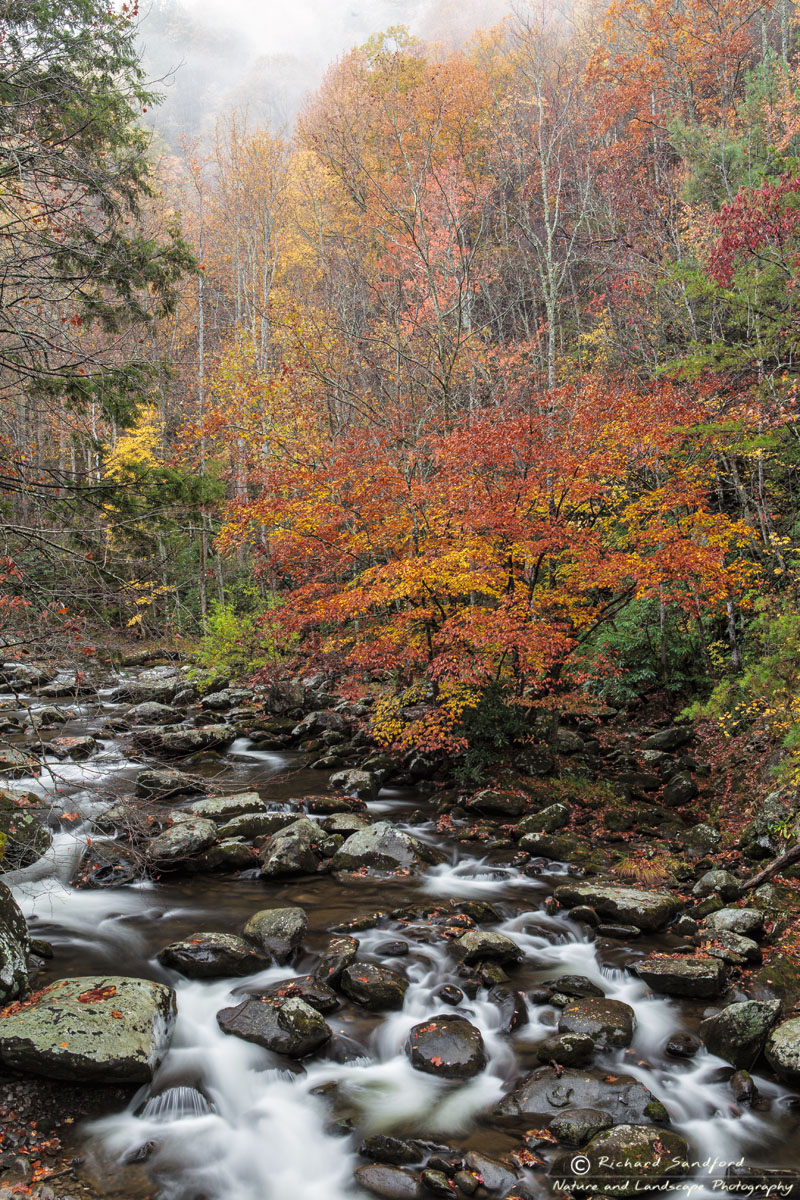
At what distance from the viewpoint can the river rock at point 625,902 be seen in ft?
22.4

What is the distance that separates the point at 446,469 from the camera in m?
9.88

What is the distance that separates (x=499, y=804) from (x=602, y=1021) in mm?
4702

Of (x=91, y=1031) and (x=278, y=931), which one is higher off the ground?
(x=91, y=1031)

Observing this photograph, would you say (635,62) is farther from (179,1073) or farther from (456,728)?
(179,1073)

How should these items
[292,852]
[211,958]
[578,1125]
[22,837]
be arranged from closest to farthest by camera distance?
[578,1125] → [211,958] → [22,837] → [292,852]

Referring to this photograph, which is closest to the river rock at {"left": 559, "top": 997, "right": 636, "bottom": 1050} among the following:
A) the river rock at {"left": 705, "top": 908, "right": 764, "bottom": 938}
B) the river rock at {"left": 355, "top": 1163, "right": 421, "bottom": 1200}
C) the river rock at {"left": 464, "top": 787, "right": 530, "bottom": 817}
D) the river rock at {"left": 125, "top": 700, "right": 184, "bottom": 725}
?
the river rock at {"left": 705, "top": 908, "right": 764, "bottom": 938}

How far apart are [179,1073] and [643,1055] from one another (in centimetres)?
349

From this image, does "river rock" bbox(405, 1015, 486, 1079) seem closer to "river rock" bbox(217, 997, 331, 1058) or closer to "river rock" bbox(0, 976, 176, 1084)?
"river rock" bbox(217, 997, 331, 1058)

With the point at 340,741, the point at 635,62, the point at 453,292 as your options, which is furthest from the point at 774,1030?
the point at 635,62

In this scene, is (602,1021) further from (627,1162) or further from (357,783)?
(357,783)

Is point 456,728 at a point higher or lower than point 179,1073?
higher

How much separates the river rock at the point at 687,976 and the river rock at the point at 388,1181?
2751 millimetres

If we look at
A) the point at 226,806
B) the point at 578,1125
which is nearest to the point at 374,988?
the point at 578,1125

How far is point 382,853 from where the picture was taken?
847 cm
